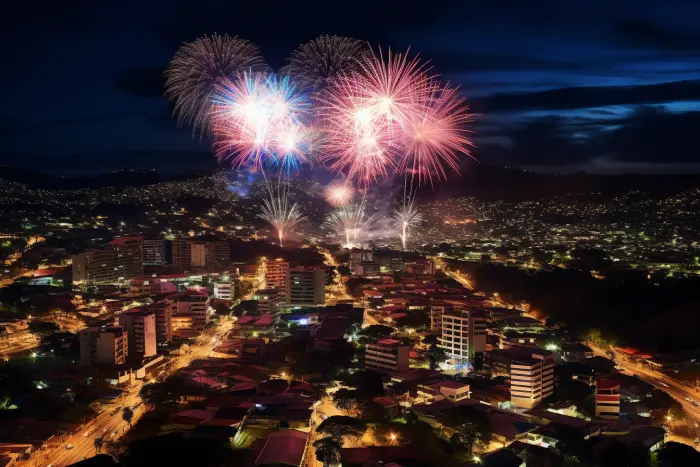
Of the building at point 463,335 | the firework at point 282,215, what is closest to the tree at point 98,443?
the building at point 463,335

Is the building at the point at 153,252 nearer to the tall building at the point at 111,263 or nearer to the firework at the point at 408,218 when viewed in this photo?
the tall building at the point at 111,263

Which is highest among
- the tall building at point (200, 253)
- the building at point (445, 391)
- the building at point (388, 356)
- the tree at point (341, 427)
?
the tall building at point (200, 253)

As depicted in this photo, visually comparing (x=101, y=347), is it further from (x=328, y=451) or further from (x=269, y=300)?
(x=328, y=451)

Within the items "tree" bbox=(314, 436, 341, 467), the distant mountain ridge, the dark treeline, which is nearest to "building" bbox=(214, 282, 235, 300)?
the dark treeline

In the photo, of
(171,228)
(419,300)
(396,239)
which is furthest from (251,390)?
(396,239)

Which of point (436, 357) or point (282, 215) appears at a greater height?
point (282, 215)

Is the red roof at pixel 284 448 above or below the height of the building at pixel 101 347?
below

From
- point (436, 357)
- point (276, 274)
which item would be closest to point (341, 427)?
point (436, 357)
